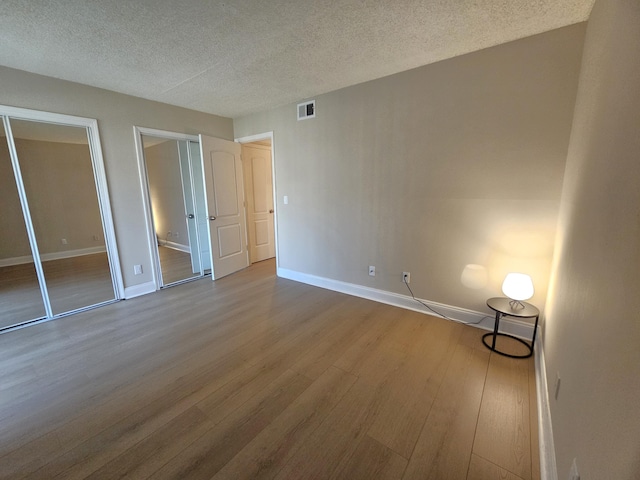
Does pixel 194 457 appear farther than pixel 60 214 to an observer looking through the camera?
No

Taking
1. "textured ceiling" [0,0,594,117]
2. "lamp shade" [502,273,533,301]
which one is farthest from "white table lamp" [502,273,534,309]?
"textured ceiling" [0,0,594,117]

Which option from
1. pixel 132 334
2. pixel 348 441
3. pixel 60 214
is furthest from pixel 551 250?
pixel 60 214

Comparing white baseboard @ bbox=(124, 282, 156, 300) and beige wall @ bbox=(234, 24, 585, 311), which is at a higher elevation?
beige wall @ bbox=(234, 24, 585, 311)

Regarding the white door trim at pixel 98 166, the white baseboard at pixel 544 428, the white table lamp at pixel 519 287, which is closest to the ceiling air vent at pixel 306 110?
the white door trim at pixel 98 166

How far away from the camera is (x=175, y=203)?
505 centimetres

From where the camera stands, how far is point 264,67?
244 centimetres

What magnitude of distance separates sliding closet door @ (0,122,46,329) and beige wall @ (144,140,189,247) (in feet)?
6.26

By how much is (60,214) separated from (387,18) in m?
4.51

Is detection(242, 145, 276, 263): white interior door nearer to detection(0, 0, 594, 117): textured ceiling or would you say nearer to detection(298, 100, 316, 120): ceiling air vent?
detection(298, 100, 316, 120): ceiling air vent

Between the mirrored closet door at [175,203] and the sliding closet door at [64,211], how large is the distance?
615mm

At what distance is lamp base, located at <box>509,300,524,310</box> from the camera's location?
6.84 ft

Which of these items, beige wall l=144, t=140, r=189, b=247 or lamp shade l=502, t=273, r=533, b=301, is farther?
beige wall l=144, t=140, r=189, b=247

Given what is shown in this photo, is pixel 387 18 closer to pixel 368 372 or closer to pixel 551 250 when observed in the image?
pixel 551 250

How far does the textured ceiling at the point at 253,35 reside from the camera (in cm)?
165
